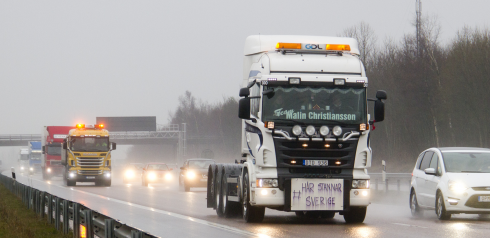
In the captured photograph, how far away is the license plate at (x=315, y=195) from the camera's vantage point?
1469 centimetres

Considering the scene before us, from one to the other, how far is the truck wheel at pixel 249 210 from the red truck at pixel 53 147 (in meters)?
40.2

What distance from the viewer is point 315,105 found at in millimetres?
14992

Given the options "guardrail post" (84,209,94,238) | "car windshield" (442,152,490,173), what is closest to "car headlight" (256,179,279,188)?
"car windshield" (442,152,490,173)

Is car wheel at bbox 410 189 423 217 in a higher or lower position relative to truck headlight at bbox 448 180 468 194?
lower

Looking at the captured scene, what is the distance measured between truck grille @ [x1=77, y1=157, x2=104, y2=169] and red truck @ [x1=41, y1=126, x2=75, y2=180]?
12865 millimetres

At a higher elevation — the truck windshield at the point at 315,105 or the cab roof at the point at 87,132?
the truck windshield at the point at 315,105

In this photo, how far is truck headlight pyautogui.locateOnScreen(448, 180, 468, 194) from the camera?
53.3 feet

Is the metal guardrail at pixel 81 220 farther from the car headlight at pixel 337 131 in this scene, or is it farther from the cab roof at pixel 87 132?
the cab roof at pixel 87 132

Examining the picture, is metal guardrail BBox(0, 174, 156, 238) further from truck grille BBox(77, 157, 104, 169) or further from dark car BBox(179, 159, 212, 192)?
truck grille BBox(77, 157, 104, 169)

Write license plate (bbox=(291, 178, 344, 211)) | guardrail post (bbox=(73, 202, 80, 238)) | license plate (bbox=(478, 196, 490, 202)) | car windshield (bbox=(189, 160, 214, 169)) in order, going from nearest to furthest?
guardrail post (bbox=(73, 202, 80, 238)), license plate (bbox=(291, 178, 344, 211)), license plate (bbox=(478, 196, 490, 202)), car windshield (bbox=(189, 160, 214, 169))

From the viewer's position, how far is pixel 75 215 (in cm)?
1199

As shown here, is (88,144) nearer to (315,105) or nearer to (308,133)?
(315,105)

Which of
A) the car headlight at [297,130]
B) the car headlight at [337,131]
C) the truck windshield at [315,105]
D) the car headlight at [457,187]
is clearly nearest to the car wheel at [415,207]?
the car headlight at [457,187]

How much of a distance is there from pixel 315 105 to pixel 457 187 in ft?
12.7
